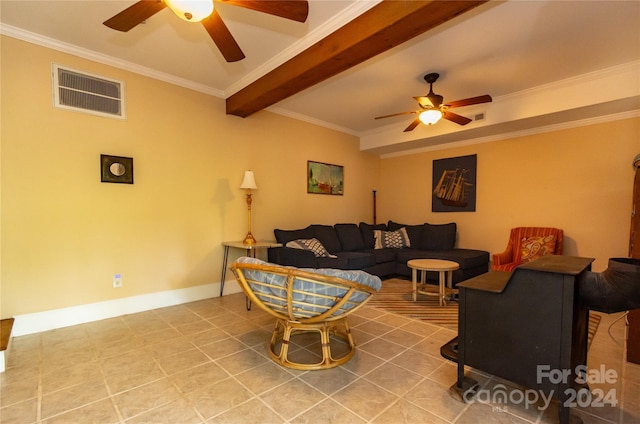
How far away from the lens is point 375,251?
4.81m

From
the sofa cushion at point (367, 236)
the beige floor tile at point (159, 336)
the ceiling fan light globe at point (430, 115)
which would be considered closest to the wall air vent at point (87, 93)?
the beige floor tile at point (159, 336)

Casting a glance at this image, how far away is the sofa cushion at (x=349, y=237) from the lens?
4.93 meters

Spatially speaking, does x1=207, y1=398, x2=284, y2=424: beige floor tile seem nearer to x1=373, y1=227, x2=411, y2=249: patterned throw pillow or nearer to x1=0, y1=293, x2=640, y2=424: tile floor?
x1=0, y1=293, x2=640, y2=424: tile floor

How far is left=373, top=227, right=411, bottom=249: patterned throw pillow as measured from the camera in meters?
5.12

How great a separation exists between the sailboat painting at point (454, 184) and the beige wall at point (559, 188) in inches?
3.6

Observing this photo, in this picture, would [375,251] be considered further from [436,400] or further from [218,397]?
[218,397]

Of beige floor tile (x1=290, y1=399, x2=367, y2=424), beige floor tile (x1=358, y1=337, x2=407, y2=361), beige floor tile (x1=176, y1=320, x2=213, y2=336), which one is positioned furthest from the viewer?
beige floor tile (x1=176, y1=320, x2=213, y2=336)

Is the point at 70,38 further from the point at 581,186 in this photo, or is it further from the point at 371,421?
the point at 581,186

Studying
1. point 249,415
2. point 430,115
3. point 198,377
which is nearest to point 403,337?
point 249,415

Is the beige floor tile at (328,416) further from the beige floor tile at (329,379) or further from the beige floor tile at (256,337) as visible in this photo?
the beige floor tile at (256,337)

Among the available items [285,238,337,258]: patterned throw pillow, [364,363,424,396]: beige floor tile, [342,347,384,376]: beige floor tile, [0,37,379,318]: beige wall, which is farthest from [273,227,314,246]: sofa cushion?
[364,363,424,396]: beige floor tile

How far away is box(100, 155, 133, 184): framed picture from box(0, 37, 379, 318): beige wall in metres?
0.06

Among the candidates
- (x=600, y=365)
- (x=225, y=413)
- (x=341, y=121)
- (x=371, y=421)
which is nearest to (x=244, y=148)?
(x=341, y=121)

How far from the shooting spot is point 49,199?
2801 millimetres
